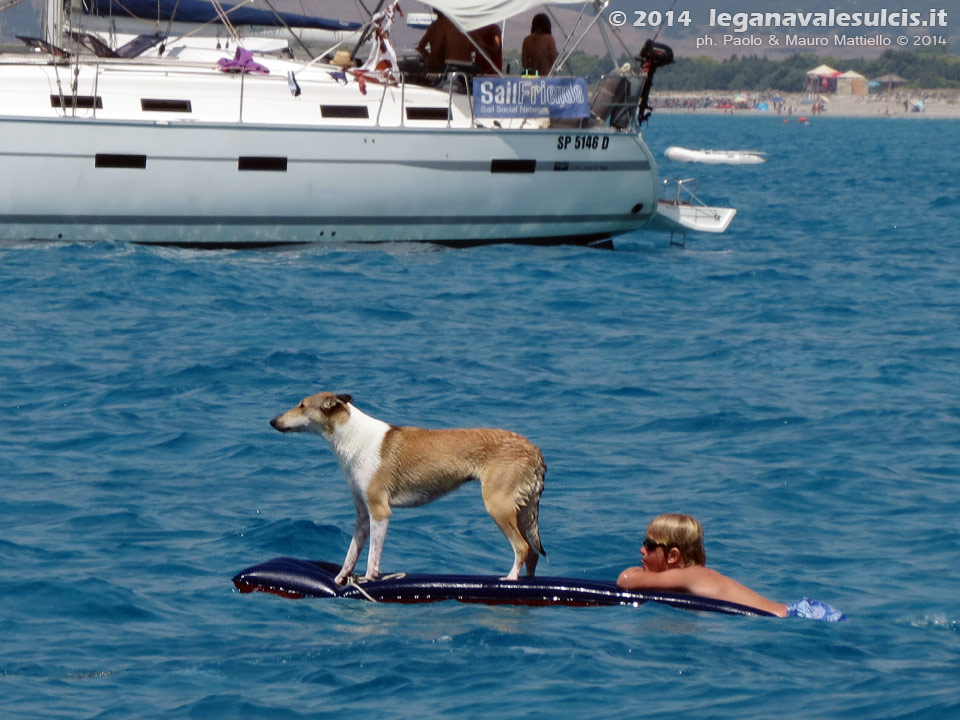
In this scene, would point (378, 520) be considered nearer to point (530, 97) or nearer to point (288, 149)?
point (288, 149)

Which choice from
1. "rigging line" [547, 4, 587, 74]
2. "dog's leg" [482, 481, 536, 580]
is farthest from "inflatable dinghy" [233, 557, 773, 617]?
"rigging line" [547, 4, 587, 74]

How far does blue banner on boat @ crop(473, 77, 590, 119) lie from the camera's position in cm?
1967

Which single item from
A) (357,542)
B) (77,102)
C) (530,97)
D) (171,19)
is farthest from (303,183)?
(357,542)

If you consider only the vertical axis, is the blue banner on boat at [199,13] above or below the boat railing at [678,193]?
above

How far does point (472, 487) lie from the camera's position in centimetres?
1102

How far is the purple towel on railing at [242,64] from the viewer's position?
19406 millimetres

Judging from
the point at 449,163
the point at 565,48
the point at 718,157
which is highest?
the point at 565,48

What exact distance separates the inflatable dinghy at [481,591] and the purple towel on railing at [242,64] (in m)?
12.7

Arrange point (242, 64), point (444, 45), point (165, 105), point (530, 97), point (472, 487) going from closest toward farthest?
point (472, 487) < point (165, 105) < point (242, 64) < point (530, 97) < point (444, 45)

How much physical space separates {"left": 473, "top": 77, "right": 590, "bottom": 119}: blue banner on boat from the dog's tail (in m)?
12.6

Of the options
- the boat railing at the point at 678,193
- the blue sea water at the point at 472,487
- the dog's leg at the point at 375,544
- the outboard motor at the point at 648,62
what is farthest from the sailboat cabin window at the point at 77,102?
the dog's leg at the point at 375,544

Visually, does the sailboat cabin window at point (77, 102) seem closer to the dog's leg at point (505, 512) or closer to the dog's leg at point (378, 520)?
the dog's leg at point (378, 520)

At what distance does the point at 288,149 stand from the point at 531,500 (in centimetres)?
1208

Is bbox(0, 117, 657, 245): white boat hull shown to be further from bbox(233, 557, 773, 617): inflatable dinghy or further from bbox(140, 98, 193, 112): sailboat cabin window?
bbox(233, 557, 773, 617): inflatable dinghy
